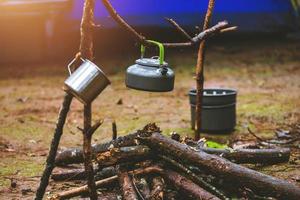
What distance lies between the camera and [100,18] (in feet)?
27.1

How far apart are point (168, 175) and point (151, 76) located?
30.3 inches

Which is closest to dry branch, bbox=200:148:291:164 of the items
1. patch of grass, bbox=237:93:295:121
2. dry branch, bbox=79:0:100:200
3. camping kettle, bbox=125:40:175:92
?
camping kettle, bbox=125:40:175:92

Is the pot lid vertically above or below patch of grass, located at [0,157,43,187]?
above

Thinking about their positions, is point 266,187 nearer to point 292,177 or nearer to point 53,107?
point 292,177

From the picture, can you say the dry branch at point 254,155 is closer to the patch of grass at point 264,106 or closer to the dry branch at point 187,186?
the dry branch at point 187,186

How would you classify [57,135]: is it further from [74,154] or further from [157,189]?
[74,154]

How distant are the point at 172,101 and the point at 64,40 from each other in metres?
3.35

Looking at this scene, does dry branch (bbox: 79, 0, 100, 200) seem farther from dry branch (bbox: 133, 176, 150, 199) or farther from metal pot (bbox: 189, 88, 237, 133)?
metal pot (bbox: 189, 88, 237, 133)

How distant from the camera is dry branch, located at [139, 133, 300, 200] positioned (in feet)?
10.7

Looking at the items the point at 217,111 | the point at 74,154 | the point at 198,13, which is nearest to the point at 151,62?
the point at 74,154

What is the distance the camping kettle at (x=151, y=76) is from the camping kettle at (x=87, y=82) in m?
0.49

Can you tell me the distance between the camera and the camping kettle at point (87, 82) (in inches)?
109

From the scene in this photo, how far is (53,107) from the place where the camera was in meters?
6.70

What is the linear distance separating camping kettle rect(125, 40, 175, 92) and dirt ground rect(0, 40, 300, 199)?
1154mm
